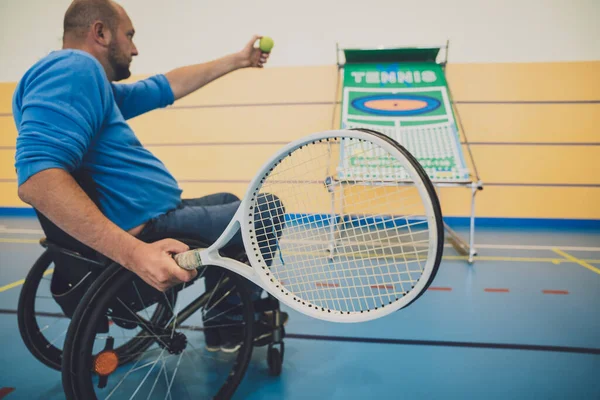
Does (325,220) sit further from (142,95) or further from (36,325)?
(36,325)

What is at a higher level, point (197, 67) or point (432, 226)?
point (197, 67)

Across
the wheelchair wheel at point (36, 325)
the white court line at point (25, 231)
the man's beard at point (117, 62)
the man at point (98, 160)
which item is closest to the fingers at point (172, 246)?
the man at point (98, 160)

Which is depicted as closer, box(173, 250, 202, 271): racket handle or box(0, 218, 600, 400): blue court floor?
box(173, 250, 202, 271): racket handle

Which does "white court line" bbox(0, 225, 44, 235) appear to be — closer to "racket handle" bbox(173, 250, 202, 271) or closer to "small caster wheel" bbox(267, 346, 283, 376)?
"small caster wheel" bbox(267, 346, 283, 376)

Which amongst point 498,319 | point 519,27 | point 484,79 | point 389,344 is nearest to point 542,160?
point 484,79

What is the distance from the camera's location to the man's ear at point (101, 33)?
3.36 ft

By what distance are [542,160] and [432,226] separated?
139 inches

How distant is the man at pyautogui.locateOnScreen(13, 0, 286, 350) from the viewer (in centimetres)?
73

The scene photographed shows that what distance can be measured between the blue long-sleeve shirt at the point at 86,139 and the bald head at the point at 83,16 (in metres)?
0.25

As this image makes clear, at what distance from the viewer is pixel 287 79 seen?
369 cm

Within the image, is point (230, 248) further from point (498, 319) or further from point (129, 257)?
point (498, 319)

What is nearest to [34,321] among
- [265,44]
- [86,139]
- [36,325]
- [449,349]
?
[36,325]

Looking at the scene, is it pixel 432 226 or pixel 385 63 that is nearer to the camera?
pixel 432 226

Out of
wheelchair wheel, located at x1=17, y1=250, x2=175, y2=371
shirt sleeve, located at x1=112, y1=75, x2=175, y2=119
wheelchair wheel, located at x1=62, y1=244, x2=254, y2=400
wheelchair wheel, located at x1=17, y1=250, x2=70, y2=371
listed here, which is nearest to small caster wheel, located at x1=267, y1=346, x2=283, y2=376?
wheelchair wheel, located at x1=62, y1=244, x2=254, y2=400
